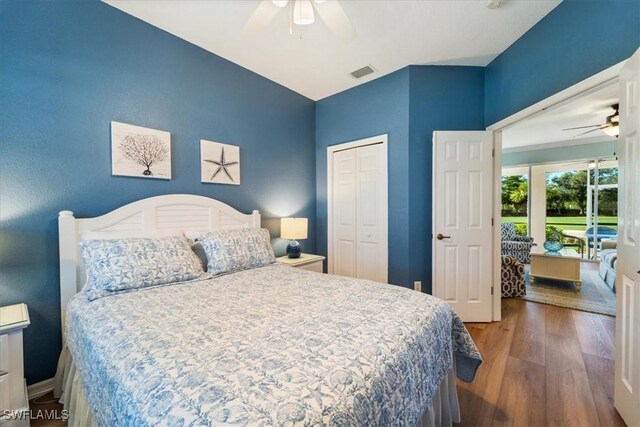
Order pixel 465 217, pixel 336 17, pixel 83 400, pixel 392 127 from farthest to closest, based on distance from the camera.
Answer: pixel 392 127 → pixel 465 217 → pixel 336 17 → pixel 83 400

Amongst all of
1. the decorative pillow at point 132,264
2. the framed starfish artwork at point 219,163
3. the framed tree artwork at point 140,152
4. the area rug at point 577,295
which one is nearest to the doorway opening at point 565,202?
the area rug at point 577,295

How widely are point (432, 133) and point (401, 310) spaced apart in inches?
92.0

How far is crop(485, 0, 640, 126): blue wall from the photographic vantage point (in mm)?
1627

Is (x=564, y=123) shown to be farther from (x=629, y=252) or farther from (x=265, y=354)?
(x=265, y=354)

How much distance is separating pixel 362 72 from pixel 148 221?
2.69 meters

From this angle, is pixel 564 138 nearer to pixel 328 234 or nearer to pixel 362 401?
pixel 328 234

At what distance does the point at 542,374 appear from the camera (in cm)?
206

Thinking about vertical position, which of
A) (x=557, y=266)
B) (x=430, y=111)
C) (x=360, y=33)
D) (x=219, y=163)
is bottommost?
(x=557, y=266)

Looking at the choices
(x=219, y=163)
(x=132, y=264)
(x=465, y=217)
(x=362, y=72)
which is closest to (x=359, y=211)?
(x=465, y=217)

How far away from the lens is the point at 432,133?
308 centimetres

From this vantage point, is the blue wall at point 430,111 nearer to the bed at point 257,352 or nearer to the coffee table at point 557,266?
the bed at point 257,352

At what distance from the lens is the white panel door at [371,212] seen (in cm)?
334

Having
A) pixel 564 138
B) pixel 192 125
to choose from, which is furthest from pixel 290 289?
pixel 564 138

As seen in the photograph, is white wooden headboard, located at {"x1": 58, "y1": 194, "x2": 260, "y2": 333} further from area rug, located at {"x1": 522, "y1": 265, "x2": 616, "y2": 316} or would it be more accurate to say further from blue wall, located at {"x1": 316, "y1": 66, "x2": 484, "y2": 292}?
area rug, located at {"x1": 522, "y1": 265, "x2": 616, "y2": 316}
